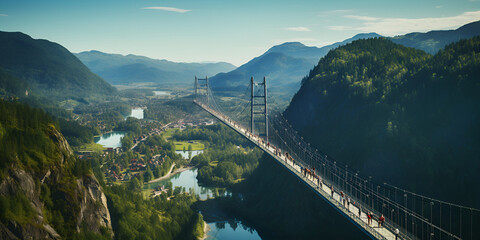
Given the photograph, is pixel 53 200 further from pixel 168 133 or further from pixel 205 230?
pixel 168 133

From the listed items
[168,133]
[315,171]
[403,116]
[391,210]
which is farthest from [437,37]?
[391,210]

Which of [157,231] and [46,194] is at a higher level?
[46,194]

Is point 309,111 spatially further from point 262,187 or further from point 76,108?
point 76,108

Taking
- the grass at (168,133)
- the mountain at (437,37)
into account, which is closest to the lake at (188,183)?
the grass at (168,133)

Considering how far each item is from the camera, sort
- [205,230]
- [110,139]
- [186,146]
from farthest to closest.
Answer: [110,139] < [186,146] < [205,230]

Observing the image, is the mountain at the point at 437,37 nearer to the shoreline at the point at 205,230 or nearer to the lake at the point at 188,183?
the lake at the point at 188,183

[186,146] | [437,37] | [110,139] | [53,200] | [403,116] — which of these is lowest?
[186,146]

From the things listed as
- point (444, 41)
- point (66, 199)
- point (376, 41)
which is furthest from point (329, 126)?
point (444, 41)
